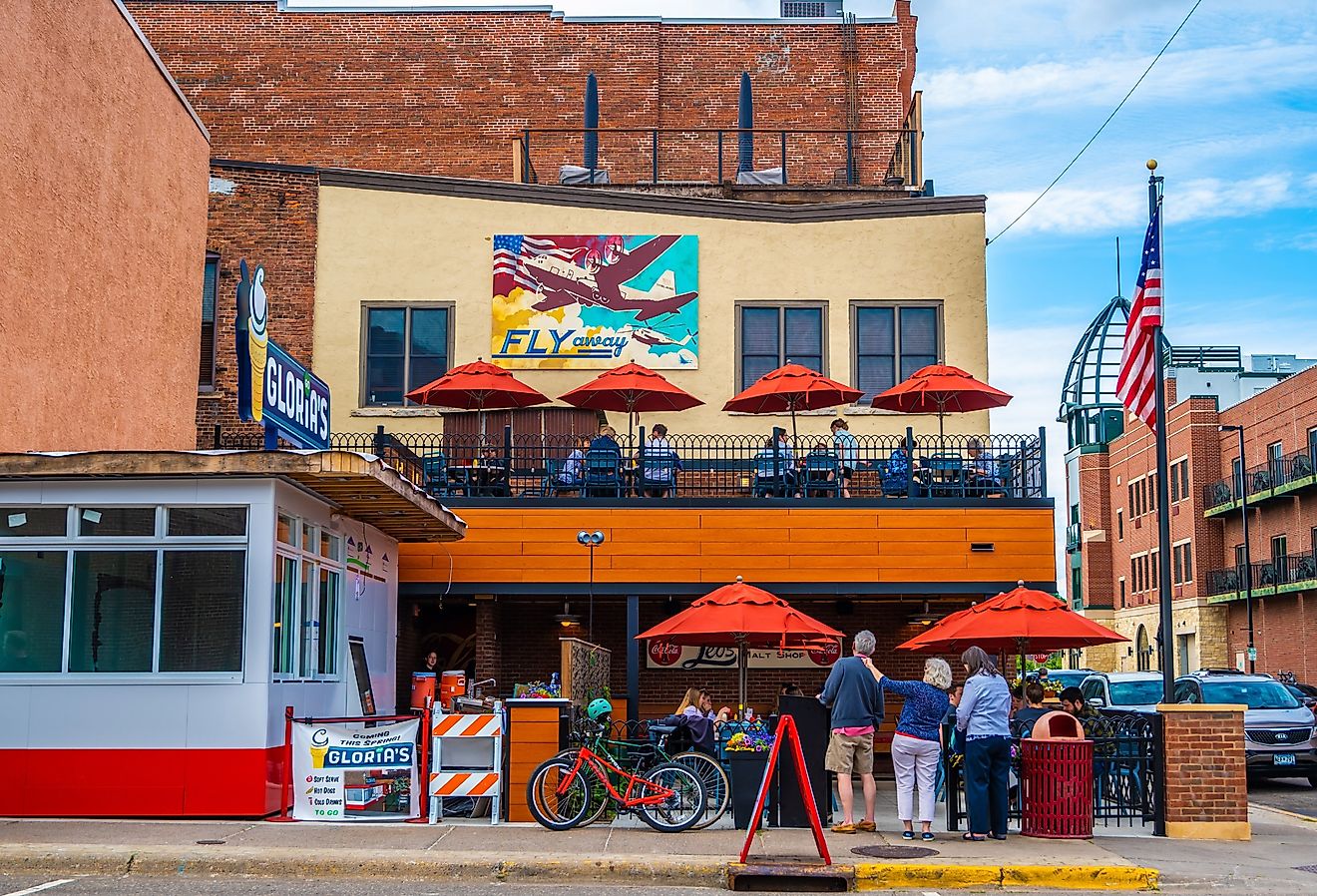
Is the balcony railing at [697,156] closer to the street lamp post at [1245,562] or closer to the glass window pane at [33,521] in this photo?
the glass window pane at [33,521]

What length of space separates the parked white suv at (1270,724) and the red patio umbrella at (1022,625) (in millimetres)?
5719

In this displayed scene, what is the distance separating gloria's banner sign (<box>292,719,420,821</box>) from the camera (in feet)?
47.1

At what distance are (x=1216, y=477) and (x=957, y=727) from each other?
53410 millimetres

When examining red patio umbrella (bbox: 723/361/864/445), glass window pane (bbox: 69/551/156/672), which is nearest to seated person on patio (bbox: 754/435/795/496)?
red patio umbrella (bbox: 723/361/864/445)

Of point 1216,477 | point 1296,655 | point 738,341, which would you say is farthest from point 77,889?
point 1216,477

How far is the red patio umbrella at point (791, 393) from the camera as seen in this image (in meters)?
21.4

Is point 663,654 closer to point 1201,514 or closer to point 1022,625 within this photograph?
point 1022,625

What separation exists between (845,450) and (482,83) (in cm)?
1824

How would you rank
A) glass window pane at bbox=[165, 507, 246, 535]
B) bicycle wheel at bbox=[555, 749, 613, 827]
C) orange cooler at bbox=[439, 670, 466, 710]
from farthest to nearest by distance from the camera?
1. orange cooler at bbox=[439, 670, 466, 710]
2. glass window pane at bbox=[165, 507, 246, 535]
3. bicycle wheel at bbox=[555, 749, 613, 827]

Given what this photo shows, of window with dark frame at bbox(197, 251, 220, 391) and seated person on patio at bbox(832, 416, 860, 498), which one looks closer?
seated person on patio at bbox(832, 416, 860, 498)

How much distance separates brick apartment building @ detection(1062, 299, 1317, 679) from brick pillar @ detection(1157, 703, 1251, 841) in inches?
1184

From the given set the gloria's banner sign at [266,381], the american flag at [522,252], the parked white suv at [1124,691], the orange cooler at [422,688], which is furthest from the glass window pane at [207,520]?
the parked white suv at [1124,691]

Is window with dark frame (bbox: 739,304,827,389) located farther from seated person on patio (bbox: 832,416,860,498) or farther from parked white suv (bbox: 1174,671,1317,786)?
parked white suv (bbox: 1174,671,1317,786)

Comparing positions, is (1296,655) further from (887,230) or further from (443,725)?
(443,725)
